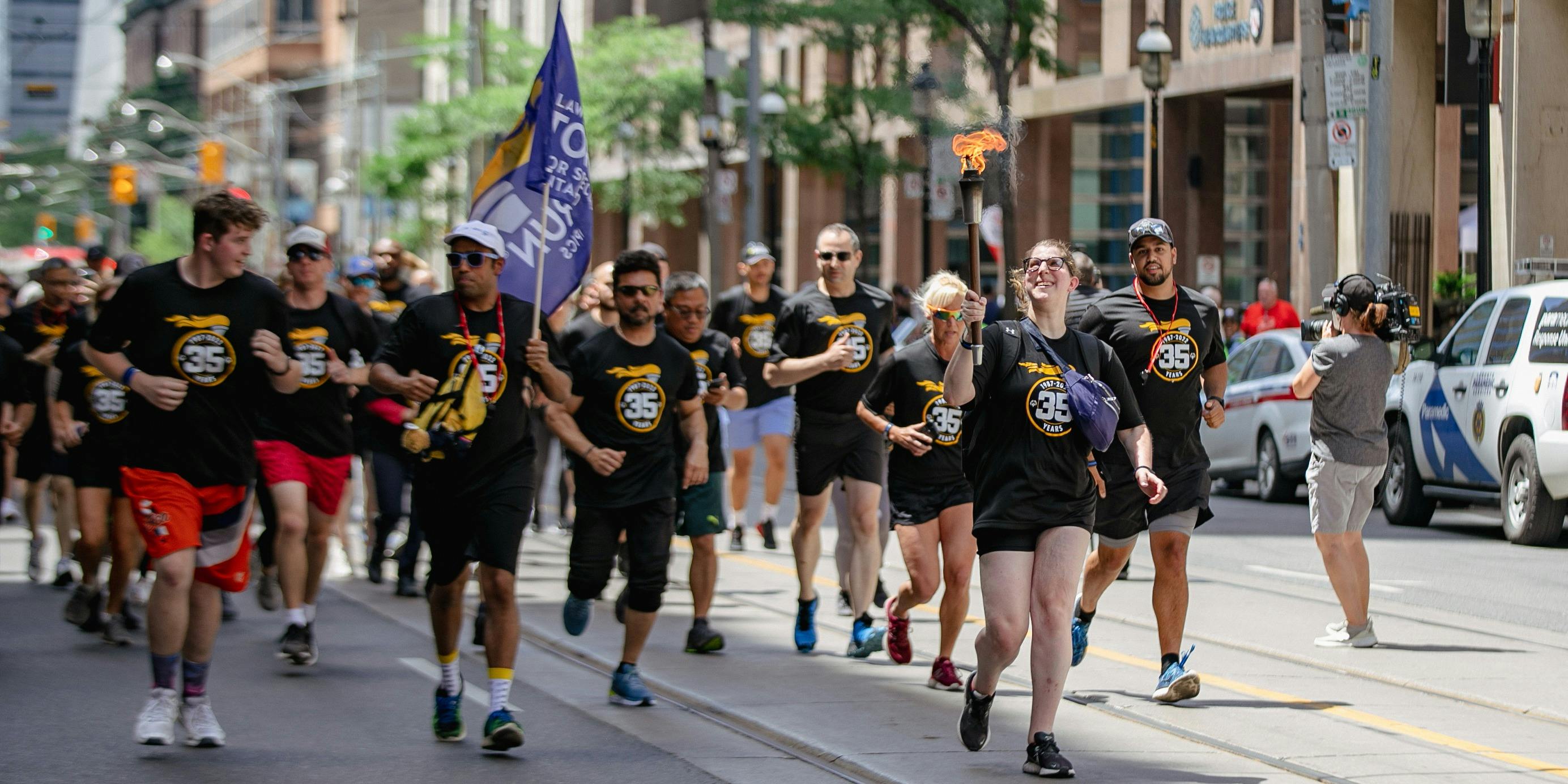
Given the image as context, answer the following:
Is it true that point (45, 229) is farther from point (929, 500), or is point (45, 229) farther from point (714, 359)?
point (929, 500)

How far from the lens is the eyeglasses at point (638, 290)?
839 cm

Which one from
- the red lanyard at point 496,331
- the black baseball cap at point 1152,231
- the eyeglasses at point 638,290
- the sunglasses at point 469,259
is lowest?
the red lanyard at point 496,331

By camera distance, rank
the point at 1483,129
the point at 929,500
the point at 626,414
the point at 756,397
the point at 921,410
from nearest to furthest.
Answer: the point at 626,414
the point at 929,500
the point at 921,410
the point at 756,397
the point at 1483,129

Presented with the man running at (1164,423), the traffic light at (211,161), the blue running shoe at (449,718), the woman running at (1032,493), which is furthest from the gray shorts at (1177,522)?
the traffic light at (211,161)

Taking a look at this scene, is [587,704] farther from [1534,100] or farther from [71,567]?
[1534,100]

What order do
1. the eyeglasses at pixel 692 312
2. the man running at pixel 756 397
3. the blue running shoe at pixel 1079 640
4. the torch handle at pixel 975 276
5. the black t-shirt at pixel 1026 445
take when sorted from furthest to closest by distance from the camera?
1. the man running at pixel 756 397
2. the eyeglasses at pixel 692 312
3. the blue running shoe at pixel 1079 640
4. the black t-shirt at pixel 1026 445
5. the torch handle at pixel 975 276

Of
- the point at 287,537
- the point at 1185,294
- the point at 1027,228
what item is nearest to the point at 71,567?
the point at 287,537

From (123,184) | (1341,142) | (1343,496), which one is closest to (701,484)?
(1343,496)

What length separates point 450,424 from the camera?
7.54 m

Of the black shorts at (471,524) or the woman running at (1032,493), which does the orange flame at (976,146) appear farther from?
the black shorts at (471,524)

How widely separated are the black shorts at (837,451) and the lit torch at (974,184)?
3170mm

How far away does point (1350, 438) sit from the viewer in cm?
1003

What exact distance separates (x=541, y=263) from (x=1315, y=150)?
1439cm

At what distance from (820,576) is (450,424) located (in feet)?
19.6
